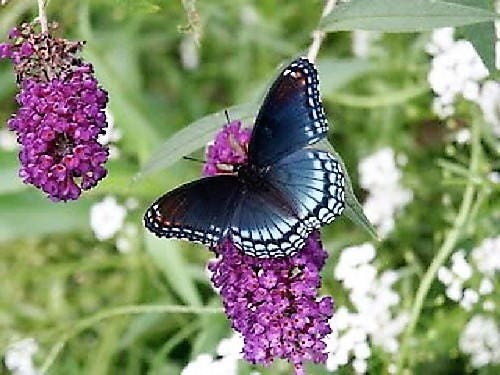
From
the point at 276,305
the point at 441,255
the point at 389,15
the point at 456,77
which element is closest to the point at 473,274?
the point at 441,255

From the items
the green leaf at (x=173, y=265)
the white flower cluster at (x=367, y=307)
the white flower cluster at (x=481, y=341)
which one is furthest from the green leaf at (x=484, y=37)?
the green leaf at (x=173, y=265)

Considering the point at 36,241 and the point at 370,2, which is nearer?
the point at 370,2

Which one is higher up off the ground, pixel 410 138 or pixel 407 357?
pixel 410 138

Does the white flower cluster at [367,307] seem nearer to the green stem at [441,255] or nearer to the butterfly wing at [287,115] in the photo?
the green stem at [441,255]

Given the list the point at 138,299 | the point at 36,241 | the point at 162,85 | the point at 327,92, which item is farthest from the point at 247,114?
the point at 162,85

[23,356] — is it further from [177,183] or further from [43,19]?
[43,19]

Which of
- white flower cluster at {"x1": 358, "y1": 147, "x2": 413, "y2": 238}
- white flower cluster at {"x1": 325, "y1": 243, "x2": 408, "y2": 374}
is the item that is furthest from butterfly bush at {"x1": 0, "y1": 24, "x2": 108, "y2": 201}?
white flower cluster at {"x1": 358, "y1": 147, "x2": 413, "y2": 238}

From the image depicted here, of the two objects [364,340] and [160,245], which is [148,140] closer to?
[160,245]
